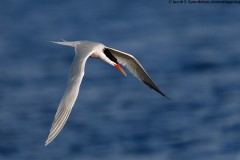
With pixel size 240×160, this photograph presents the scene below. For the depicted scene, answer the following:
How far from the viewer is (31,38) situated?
2083cm

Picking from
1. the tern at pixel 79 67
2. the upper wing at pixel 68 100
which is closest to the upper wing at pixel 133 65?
the tern at pixel 79 67

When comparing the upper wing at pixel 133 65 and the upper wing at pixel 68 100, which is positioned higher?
the upper wing at pixel 133 65

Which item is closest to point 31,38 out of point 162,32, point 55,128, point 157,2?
point 162,32

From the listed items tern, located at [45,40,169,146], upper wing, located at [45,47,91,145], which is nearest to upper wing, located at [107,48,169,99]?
tern, located at [45,40,169,146]

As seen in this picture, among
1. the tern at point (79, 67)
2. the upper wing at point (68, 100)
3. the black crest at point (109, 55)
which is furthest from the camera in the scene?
the black crest at point (109, 55)

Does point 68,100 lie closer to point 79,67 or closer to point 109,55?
point 79,67

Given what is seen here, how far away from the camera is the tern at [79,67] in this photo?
30.7 feet

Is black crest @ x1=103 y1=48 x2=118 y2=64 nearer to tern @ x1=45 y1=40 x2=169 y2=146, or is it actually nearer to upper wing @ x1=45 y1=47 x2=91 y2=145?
tern @ x1=45 y1=40 x2=169 y2=146

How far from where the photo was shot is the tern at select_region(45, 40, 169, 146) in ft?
30.7

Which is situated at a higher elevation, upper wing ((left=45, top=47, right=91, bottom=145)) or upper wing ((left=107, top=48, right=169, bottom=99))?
upper wing ((left=107, top=48, right=169, bottom=99))

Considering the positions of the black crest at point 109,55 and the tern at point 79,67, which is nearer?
the tern at point 79,67

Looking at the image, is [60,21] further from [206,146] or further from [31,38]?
[206,146]

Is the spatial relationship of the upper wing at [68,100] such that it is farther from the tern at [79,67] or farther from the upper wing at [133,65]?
the upper wing at [133,65]

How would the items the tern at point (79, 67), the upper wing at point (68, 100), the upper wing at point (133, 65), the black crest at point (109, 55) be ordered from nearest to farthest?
1. the upper wing at point (68, 100)
2. the tern at point (79, 67)
3. the black crest at point (109, 55)
4. the upper wing at point (133, 65)
